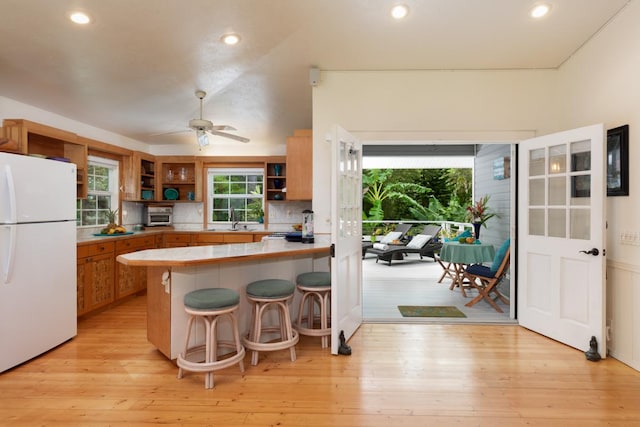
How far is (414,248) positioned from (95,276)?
585cm

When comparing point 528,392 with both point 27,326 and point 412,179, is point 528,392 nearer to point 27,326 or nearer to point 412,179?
point 27,326

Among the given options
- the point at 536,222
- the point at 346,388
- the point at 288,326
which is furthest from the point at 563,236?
the point at 288,326

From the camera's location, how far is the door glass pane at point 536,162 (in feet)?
11.4

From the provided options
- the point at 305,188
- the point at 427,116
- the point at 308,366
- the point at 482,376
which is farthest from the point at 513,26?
the point at 308,366

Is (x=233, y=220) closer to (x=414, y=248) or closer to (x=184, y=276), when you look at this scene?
(x=184, y=276)

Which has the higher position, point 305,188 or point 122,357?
point 305,188

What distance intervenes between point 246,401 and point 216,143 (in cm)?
513

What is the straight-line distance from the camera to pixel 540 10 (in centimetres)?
272

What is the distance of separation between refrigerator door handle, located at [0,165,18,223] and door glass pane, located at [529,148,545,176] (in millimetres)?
4612

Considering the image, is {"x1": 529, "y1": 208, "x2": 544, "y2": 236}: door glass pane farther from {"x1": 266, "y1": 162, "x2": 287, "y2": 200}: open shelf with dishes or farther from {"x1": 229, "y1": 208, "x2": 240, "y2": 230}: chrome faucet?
{"x1": 229, "y1": 208, "x2": 240, "y2": 230}: chrome faucet

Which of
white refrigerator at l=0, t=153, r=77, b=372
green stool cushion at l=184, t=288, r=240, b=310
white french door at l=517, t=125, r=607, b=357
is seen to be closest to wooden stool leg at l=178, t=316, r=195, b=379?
green stool cushion at l=184, t=288, r=240, b=310

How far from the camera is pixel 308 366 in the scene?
277 cm

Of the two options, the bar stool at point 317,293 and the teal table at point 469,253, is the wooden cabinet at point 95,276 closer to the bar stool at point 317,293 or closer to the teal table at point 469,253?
the bar stool at point 317,293

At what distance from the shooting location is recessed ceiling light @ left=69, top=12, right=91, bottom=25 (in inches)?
98.5
